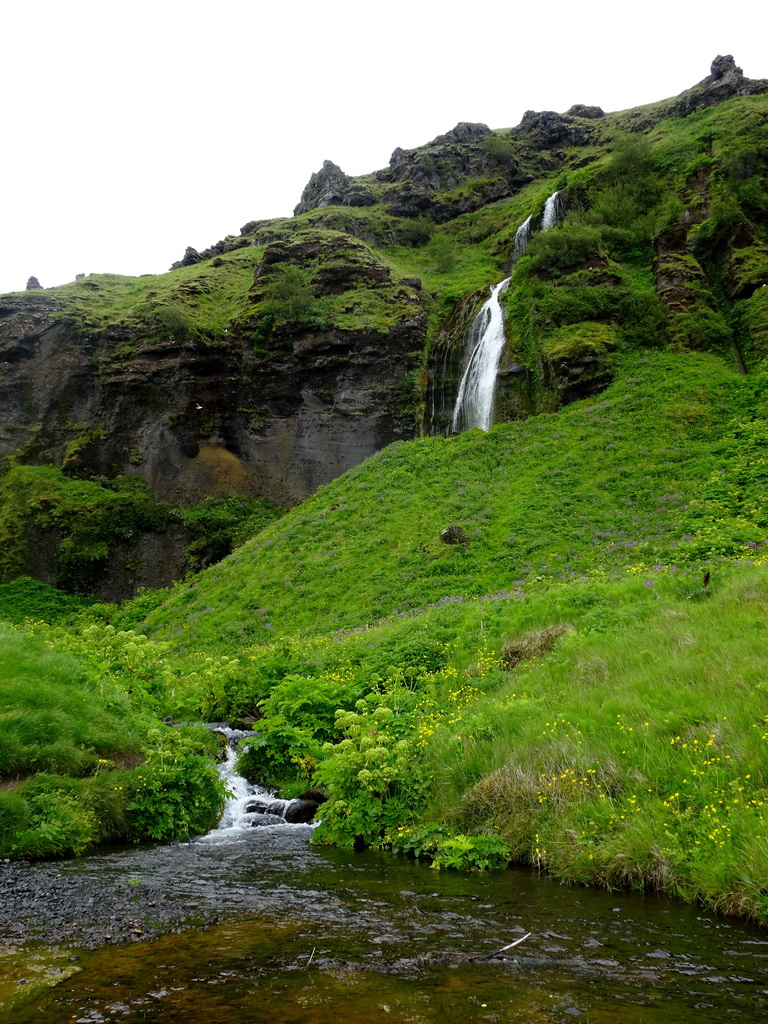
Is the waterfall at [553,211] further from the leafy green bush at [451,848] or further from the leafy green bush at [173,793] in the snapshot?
the leafy green bush at [451,848]

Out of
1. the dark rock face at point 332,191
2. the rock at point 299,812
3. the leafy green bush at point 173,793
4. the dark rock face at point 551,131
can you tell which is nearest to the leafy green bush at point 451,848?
the rock at point 299,812

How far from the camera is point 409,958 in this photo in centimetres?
427

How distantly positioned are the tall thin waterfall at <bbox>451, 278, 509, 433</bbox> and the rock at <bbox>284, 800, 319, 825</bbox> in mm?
28578

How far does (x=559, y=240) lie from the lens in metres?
39.8

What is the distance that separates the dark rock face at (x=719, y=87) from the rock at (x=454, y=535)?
190 ft

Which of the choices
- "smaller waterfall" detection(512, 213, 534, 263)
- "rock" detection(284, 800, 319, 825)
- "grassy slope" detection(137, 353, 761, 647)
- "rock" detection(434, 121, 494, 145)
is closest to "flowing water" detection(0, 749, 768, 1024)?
"rock" detection(284, 800, 319, 825)

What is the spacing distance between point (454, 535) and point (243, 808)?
15080 mm

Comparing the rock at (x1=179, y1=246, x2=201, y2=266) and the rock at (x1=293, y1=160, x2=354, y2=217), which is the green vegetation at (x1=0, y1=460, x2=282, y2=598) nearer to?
the rock at (x1=179, y1=246, x2=201, y2=266)

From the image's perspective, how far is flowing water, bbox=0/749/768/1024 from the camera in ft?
11.5

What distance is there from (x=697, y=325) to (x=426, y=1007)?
35523 millimetres

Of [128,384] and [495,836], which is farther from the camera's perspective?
[128,384]

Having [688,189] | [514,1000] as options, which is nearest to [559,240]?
[688,189]

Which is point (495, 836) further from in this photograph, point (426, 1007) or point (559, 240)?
point (559, 240)

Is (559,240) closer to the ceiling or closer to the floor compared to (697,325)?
closer to the ceiling
